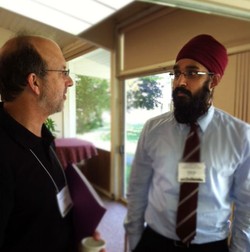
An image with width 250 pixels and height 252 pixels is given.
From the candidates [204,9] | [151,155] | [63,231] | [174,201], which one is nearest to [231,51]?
[204,9]

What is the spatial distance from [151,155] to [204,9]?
1.98 feet

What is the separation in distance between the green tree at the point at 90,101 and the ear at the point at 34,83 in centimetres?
15

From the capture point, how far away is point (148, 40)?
1045 millimetres

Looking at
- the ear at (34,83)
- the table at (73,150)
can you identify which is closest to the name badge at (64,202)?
the table at (73,150)

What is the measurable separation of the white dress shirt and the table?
1.05ft

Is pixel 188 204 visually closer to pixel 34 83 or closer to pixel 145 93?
pixel 145 93

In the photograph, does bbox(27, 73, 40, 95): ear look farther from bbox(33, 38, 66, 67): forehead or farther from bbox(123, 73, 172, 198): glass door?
bbox(123, 73, 172, 198): glass door

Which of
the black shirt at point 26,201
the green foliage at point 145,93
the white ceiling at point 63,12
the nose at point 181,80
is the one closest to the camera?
the black shirt at point 26,201

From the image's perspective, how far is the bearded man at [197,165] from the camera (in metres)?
0.83

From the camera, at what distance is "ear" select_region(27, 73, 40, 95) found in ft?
→ 1.73

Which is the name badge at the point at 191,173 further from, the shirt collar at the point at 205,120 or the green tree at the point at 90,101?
the green tree at the point at 90,101

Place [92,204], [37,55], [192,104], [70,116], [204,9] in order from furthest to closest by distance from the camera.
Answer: [204,9] < [192,104] < [70,116] < [37,55] < [92,204]

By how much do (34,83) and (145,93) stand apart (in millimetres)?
528

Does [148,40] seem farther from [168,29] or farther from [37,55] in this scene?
[37,55]
